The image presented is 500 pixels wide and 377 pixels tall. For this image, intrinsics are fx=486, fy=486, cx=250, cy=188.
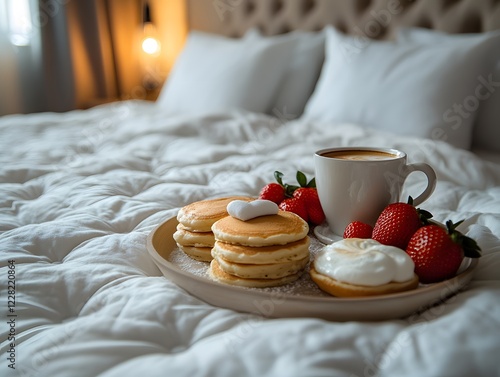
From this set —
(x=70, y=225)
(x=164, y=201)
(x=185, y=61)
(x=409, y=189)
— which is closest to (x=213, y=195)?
(x=164, y=201)

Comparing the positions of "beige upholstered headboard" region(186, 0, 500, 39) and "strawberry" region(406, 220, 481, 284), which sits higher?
"beige upholstered headboard" region(186, 0, 500, 39)

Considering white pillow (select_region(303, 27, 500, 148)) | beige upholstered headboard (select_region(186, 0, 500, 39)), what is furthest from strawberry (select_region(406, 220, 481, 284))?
beige upholstered headboard (select_region(186, 0, 500, 39))

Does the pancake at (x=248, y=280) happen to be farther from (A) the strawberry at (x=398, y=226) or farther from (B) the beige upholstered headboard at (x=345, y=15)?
(B) the beige upholstered headboard at (x=345, y=15)

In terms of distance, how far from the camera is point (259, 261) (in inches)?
26.4

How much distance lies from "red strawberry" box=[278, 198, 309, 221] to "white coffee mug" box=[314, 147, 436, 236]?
4 centimetres

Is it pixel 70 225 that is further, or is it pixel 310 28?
pixel 310 28

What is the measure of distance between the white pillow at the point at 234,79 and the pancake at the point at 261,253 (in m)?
1.51

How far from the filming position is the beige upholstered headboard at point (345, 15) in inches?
76.7

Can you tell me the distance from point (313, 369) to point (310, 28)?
230cm

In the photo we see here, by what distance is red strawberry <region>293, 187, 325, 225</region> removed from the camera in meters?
0.92

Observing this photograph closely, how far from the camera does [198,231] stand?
81 cm

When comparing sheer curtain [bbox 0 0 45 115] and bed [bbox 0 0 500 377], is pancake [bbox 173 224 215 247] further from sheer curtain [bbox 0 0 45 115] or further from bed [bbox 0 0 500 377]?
sheer curtain [bbox 0 0 45 115]

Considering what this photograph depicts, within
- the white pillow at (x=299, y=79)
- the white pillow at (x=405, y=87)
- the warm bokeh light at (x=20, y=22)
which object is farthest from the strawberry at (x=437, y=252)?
the warm bokeh light at (x=20, y=22)

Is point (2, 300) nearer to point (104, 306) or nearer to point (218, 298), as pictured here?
point (104, 306)
